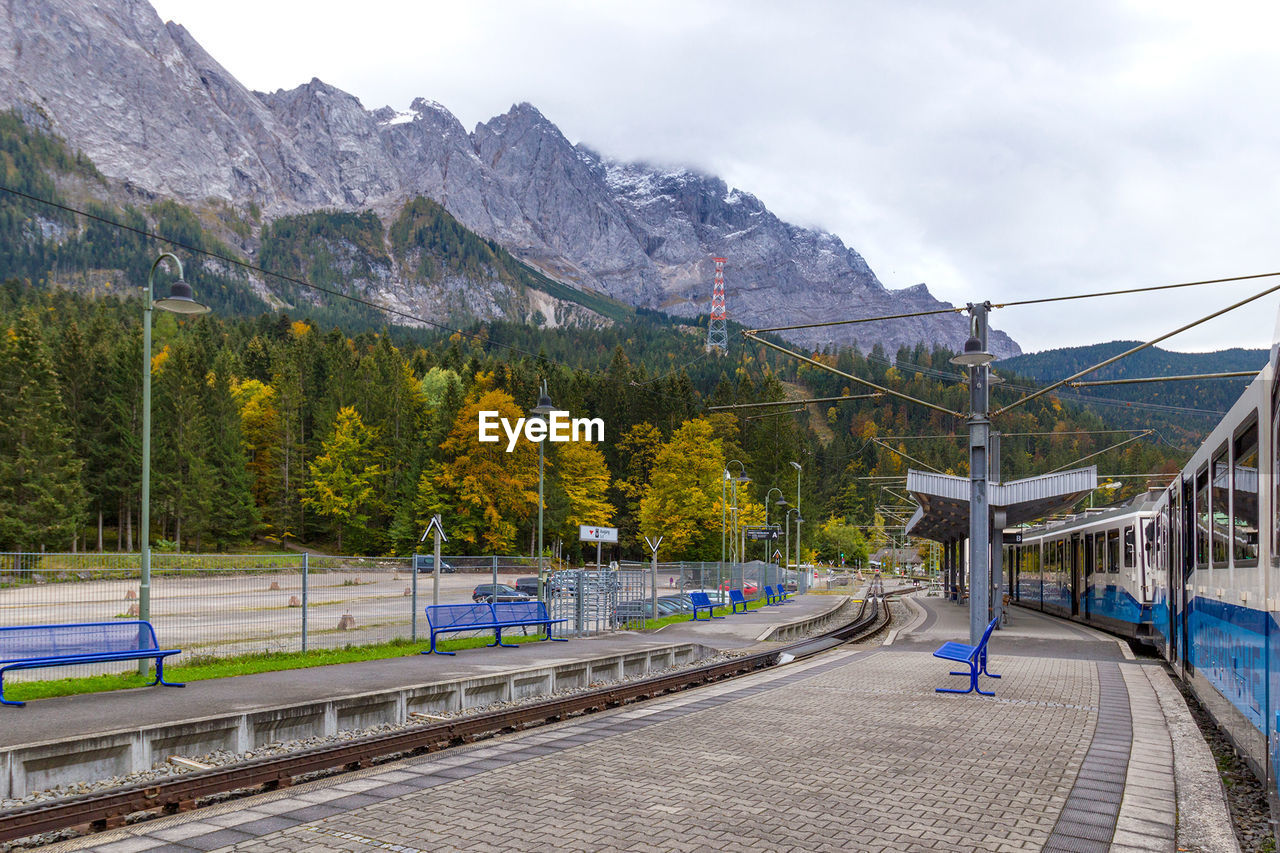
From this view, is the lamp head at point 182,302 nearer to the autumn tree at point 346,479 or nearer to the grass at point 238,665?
the grass at point 238,665

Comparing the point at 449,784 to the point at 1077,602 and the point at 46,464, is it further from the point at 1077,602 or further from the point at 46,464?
the point at 46,464

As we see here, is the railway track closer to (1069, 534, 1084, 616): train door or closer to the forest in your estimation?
(1069, 534, 1084, 616): train door

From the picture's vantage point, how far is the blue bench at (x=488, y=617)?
19047 millimetres

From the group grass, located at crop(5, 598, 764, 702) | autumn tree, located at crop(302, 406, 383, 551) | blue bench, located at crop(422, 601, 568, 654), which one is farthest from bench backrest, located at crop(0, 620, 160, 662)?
autumn tree, located at crop(302, 406, 383, 551)

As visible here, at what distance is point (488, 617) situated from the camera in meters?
20.5

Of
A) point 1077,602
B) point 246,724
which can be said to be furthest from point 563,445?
point 246,724

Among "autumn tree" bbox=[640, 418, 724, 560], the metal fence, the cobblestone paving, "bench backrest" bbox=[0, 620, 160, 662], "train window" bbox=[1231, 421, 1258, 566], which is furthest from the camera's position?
"autumn tree" bbox=[640, 418, 724, 560]

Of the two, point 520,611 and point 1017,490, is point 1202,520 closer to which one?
point 520,611

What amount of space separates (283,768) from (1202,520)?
11.0 m

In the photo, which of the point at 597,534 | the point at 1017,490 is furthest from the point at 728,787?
the point at 1017,490

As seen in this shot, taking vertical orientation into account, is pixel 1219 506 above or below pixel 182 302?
below

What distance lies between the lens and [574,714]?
13203 millimetres

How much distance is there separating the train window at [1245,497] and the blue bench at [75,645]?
12840 mm

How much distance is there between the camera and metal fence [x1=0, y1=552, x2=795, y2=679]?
13938mm
